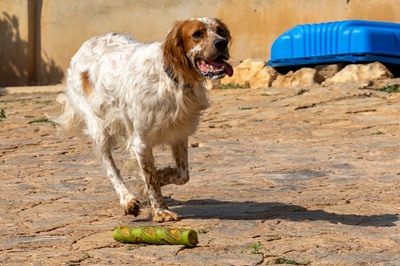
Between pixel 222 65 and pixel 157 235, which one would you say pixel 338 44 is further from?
pixel 157 235

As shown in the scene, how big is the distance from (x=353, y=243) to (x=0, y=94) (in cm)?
1087

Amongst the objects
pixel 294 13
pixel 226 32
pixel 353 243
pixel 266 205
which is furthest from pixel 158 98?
pixel 294 13

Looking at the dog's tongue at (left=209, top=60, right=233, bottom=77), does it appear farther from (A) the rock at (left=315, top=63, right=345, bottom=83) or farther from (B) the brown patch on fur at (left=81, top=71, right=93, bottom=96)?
(A) the rock at (left=315, top=63, right=345, bottom=83)

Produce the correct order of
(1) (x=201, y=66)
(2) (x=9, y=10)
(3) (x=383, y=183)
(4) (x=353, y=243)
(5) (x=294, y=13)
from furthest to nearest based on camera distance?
1. (2) (x=9, y=10)
2. (5) (x=294, y=13)
3. (3) (x=383, y=183)
4. (1) (x=201, y=66)
5. (4) (x=353, y=243)

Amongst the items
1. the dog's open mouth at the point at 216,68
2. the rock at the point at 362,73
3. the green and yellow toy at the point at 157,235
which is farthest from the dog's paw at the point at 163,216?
the rock at the point at 362,73

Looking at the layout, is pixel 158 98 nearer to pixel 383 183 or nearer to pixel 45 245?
pixel 45 245

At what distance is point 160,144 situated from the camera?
7.03m

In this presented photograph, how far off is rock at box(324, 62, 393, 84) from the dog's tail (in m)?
5.67

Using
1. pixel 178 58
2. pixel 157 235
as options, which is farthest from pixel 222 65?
pixel 157 235

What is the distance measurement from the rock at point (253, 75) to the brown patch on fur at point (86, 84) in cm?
609

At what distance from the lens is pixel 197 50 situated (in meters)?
6.57

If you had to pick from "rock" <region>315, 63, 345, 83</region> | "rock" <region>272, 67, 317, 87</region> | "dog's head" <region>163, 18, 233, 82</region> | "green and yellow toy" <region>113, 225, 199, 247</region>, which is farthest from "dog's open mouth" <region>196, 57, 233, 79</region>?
"rock" <region>315, 63, 345, 83</region>

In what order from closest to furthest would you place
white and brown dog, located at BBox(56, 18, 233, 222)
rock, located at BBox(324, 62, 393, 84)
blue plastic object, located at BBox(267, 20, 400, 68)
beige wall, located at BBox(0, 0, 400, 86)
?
white and brown dog, located at BBox(56, 18, 233, 222) < rock, located at BBox(324, 62, 393, 84) < blue plastic object, located at BBox(267, 20, 400, 68) < beige wall, located at BBox(0, 0, 400, 86)

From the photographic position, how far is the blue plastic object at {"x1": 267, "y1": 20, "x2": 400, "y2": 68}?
523 inches
